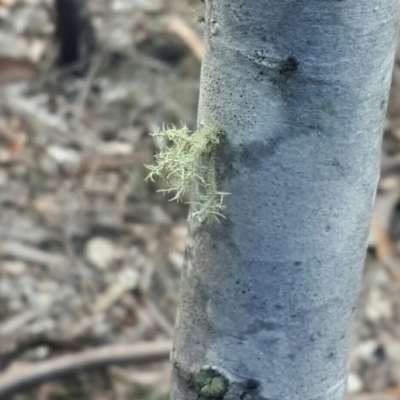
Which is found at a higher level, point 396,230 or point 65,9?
point 65,9

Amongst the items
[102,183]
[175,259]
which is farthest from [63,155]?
[175,259]

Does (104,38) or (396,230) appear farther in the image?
(104,38)

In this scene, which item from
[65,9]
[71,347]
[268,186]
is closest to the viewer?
[268,186]

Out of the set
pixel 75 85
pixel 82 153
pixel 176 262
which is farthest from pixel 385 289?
pixel 75 85

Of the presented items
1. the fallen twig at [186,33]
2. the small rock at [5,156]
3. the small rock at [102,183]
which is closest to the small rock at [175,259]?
the small rock at [102,183]

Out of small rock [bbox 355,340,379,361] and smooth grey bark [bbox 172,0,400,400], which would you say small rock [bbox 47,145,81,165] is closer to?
small rock [bbox 355,340,379,361]

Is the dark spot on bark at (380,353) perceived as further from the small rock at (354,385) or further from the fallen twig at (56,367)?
the fallen twig at (56,367)

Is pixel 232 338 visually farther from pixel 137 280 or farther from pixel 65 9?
pixel 65 9
